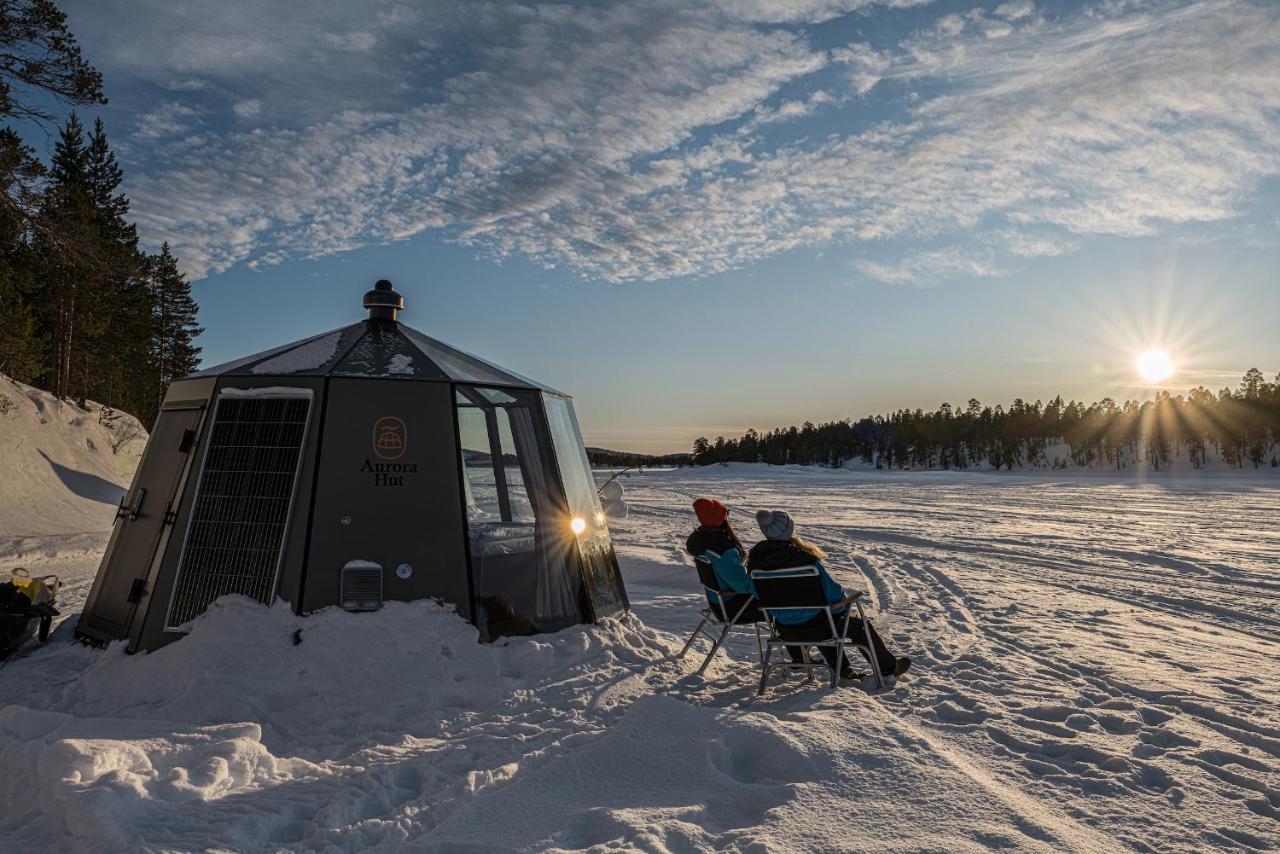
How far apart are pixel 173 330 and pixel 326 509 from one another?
48.5 m

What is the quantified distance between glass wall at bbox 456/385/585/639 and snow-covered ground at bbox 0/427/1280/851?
35cm

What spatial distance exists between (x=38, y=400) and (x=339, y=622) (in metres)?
21.3

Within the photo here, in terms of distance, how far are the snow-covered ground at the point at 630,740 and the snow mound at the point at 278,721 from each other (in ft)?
0.05

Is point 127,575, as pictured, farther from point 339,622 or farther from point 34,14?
point 34,14

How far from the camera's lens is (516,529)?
8117mm

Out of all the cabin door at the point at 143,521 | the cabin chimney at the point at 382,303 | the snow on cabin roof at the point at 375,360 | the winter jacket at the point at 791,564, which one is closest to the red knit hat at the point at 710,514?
the winter jacket at the point at 791,564

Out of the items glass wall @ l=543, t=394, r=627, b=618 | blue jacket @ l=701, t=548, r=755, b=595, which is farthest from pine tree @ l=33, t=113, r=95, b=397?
blue jacket @ l=701, t=548, r=755, b=595

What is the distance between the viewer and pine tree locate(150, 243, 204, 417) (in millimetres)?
43281

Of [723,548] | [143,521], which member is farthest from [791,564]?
[143,521]

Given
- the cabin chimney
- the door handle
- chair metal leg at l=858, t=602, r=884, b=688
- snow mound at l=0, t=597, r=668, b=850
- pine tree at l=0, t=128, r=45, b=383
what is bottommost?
snow mound at l=0, t=597, r=668, b=850

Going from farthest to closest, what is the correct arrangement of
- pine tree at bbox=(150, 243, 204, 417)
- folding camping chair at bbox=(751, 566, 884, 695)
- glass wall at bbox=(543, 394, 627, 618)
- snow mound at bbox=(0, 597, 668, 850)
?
1. pine tree at bbox=(150, 243, 204, 417)
2. glass wall at bbox=(543, 394, 627, 618)
3. folding camping chair at bbox=(751, 566, 884, 695)
4. snow mound at bbox=(0, 597, 668, 850)

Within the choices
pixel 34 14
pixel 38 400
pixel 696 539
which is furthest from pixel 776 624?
pixel 38 400

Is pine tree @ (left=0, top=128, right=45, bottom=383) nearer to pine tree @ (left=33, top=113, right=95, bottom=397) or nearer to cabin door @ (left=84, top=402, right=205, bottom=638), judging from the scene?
pine tree @ (left=33, top=113, right=95, bottom=397)

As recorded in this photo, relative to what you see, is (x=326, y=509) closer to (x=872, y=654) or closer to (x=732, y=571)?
(x=732, y=571)
